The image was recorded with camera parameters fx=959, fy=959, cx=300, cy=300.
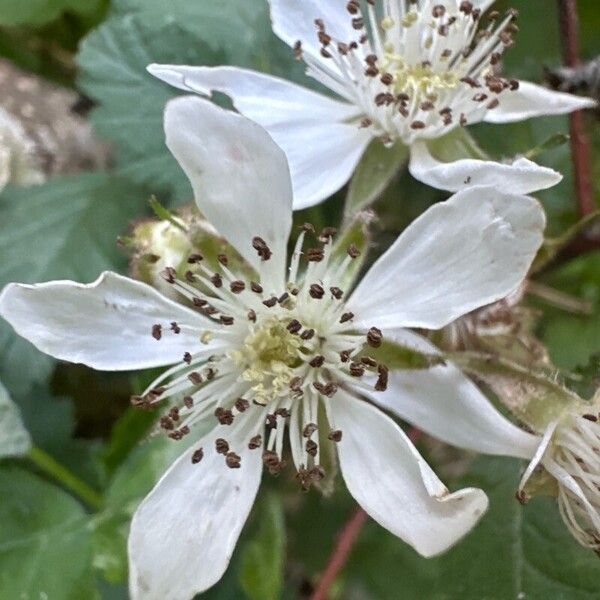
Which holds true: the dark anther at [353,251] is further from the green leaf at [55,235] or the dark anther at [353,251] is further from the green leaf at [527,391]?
the green leaf at [55,235]

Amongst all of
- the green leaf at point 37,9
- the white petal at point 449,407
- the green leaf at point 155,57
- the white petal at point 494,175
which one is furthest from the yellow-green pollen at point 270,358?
the green leaf at point 37,9

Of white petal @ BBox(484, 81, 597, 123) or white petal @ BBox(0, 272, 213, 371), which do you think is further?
white petal @ BBox(484, 81, 597, 123)

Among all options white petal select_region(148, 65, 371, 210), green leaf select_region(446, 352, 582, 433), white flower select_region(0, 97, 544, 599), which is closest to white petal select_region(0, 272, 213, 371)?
white flower select_region(0, 97, 544, 599)

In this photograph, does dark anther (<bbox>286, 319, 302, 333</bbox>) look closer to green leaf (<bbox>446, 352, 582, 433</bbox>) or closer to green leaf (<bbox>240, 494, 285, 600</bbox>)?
green leaf (<bbox>446, 352, 582, 433</bbox>)

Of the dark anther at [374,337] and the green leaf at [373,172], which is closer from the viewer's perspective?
the dark anther at [374,337]

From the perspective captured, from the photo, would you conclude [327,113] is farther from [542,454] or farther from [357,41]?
[542,454]

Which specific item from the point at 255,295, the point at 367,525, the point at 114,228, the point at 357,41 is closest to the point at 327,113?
the point at 357,41
